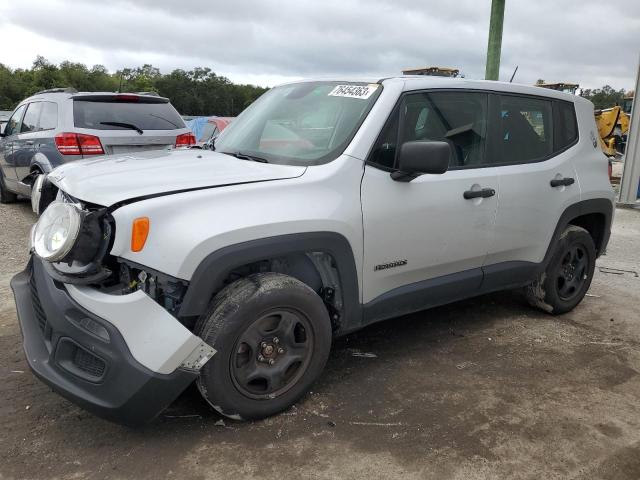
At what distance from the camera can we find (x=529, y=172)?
13.0 feet

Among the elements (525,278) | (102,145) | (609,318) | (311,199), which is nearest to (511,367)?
(525,278)

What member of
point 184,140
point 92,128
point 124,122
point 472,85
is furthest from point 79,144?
point 472,85

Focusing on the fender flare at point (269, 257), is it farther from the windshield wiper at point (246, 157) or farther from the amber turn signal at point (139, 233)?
the windshield wiper at point (246, 157)

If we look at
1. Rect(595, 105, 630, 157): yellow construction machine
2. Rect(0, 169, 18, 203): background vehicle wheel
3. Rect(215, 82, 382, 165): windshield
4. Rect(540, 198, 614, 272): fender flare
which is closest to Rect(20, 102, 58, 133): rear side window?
Rect(0, 169, 18, 203): background vehicle wheel

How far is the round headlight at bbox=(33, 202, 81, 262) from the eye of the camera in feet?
8.07

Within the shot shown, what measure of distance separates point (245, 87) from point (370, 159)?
68.0m

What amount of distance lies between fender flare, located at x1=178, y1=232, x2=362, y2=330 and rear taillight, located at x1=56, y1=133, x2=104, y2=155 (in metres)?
4.58

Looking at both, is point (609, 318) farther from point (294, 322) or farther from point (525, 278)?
point (294, 322)

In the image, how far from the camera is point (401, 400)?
10.5 ft

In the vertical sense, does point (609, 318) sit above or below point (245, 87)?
below

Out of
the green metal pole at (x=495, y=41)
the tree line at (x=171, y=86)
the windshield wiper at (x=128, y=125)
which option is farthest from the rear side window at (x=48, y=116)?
the tree line at (x=171, y=86)

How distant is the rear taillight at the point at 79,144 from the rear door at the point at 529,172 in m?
4.70

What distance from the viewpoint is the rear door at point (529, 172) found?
3.84m

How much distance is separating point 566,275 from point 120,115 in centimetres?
529
